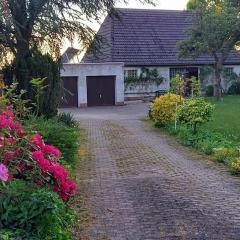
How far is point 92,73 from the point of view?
130 feet

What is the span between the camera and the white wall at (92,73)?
39125 mm

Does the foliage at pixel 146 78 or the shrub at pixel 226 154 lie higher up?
the foliage at pixel 146 78

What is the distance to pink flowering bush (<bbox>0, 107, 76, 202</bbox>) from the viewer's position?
6328 millimetres

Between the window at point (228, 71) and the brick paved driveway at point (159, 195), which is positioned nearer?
the brick paved driveway at point (159, 195)

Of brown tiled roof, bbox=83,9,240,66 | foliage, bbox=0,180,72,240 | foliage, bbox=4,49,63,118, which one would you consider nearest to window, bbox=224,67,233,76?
brown tiled roof, bbox=83,9,240,66

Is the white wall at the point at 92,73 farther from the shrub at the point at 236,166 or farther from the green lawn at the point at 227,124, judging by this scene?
the shrub at the point at 236,166

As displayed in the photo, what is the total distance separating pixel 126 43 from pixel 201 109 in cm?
2622

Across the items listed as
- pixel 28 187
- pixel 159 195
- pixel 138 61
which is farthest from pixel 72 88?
pixel 28 187

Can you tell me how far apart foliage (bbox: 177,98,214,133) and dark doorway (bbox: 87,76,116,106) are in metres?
21.6

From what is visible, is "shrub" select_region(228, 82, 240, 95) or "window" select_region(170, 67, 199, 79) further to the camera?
"shrub" select_region(228, 82, 240, 95)

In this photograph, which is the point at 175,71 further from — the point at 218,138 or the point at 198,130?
the point at 218,138

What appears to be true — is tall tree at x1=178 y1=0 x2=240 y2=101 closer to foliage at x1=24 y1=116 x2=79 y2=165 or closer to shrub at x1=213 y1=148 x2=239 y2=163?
shrub at x1=213 y1=148 x2=239 y2=163

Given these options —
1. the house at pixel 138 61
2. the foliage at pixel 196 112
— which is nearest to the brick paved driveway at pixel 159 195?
the foliage at pixel 196 112

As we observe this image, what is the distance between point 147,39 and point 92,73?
7.46 metres
